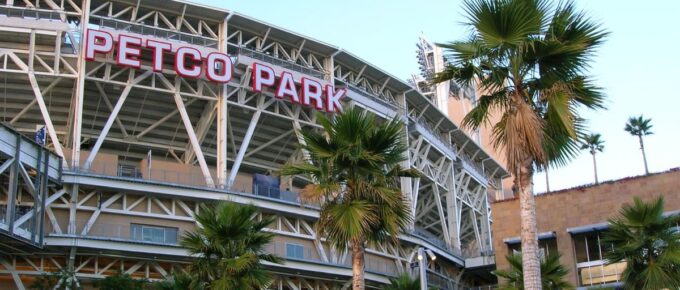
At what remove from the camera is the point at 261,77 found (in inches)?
2269

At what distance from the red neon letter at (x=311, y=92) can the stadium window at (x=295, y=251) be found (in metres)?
9.51

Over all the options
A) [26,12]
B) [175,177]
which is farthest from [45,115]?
[175,177]

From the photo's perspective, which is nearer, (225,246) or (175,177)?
(225,246)

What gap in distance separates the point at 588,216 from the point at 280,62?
2272 cm

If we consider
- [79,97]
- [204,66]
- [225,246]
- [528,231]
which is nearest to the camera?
[528,231]

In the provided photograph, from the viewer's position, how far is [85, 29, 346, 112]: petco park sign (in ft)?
172

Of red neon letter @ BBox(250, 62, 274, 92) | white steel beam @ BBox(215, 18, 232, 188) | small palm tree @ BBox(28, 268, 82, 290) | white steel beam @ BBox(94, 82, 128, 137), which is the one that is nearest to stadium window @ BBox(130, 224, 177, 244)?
white steel beam @ BBox(215, 18, 232, 188)

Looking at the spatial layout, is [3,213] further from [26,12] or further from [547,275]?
[547,275]

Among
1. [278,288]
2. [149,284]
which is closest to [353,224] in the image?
[149,284]

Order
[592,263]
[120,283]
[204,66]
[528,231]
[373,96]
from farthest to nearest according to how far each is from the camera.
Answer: [373,96] → [204,66] → [592,263] → [120,283] → [528,231]

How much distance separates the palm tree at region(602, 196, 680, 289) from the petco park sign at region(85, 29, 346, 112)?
98.4 feet

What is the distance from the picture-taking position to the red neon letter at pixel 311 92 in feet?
196

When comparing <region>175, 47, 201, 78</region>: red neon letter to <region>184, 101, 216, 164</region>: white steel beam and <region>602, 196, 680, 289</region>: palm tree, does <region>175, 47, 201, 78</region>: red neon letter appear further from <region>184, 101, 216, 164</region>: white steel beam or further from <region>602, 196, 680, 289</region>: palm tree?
<region>602, 196, 680, 289</region>: palm tree

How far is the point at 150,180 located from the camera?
52.0m
